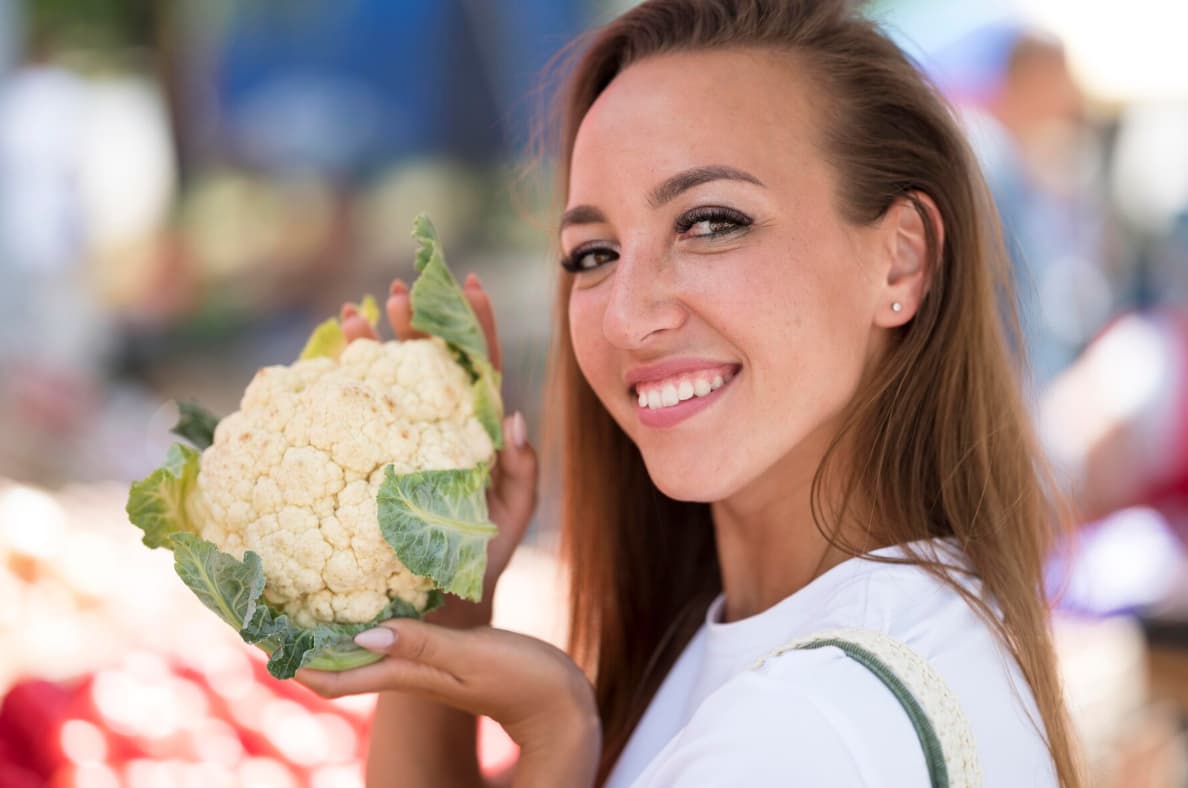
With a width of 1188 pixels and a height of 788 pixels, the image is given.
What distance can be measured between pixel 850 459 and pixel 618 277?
1.30 ft

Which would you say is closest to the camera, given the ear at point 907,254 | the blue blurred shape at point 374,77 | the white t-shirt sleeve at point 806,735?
the white t-shirt sleeve at point 806,735

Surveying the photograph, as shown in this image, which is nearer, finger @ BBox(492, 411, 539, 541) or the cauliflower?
the cauliflower

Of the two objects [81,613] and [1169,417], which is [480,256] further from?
[81,613]

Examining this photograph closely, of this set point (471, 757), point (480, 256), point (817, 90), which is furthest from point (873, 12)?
point (480, 256)

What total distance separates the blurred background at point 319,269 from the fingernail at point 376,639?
0.70 m

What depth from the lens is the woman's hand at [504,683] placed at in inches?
54.2

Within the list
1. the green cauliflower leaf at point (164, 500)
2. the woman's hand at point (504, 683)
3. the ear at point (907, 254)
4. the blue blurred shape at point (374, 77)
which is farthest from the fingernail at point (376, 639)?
the blue blurred shape at point (374, 77)

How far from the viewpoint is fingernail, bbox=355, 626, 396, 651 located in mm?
1354

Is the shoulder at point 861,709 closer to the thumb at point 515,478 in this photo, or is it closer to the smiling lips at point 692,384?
the smiling lips at point 692,384

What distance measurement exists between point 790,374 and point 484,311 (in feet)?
1.64

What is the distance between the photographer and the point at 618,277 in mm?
1471

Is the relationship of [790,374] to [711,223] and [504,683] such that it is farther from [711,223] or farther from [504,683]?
[504,683]

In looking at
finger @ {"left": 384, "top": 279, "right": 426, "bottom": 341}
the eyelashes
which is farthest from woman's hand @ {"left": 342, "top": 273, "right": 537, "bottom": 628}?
the eyelashes

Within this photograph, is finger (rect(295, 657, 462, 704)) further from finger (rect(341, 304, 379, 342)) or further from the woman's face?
finger (rect(341, 304, 379, 342))
